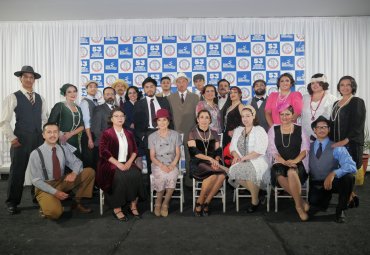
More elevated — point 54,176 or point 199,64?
point 199,64

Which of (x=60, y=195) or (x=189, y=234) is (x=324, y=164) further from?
(x=60, y=195)

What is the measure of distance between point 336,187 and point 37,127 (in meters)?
3.56

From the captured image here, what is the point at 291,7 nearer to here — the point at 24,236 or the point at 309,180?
the point at 309,180

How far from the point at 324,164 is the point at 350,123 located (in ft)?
2.05

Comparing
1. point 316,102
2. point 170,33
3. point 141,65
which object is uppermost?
point 170,33

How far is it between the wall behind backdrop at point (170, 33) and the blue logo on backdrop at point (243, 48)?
0.25 m

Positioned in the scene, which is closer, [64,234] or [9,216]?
[64,234]

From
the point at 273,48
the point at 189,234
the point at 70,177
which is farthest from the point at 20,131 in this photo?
the point at 273,48

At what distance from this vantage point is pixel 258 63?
20.3 ft

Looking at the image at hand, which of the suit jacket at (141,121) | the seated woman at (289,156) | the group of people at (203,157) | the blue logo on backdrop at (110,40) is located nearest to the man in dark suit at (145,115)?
the suit jacket at (141,121)

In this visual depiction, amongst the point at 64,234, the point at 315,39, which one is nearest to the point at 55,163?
the point at 64,234

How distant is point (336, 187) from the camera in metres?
3.28

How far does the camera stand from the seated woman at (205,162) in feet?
11.6

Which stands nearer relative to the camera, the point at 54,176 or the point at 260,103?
the point at 54,176
